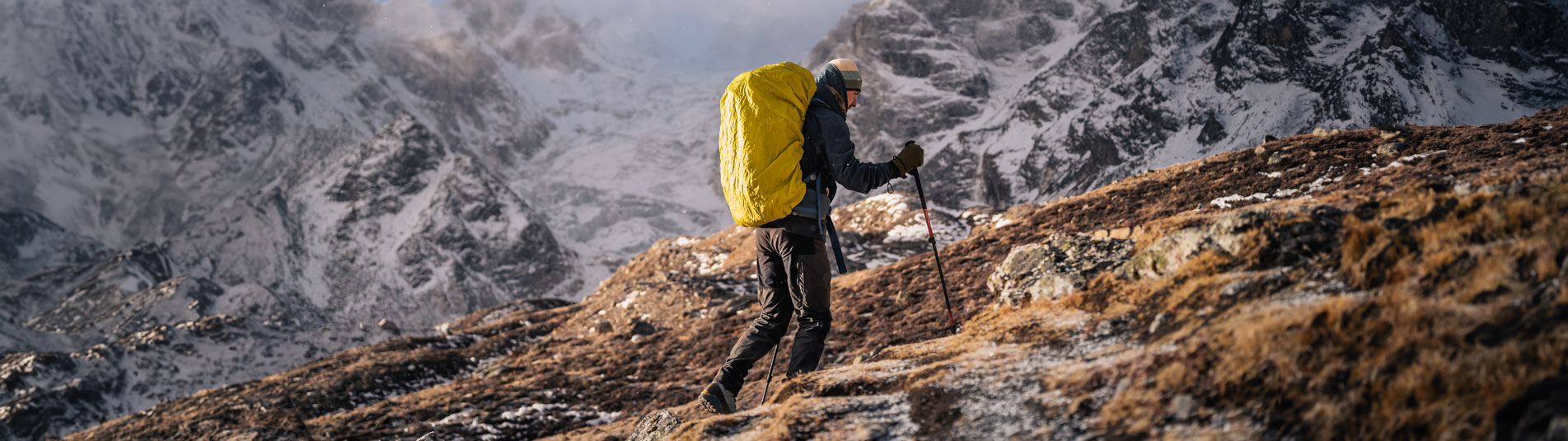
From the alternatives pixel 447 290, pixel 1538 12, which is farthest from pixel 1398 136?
pixel 447 290

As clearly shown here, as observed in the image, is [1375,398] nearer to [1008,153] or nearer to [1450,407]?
[1450,407]

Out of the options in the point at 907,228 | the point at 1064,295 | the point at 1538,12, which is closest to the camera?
the point at 1064,295

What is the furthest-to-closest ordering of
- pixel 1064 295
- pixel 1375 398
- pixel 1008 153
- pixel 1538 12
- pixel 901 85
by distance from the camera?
pixel 901 85, pixel 1008 153, pixel 1538 12, pixel 1064 295, pixel 1375 398

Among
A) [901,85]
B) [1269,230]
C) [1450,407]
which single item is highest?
[901,85]

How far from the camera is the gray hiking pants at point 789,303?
641cm

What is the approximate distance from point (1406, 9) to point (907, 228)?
9676 cm

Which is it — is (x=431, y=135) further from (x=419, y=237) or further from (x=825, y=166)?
(x=825, y=166)

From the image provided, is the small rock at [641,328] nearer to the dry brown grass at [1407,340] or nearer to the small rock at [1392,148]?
the small rock at [1392,148]

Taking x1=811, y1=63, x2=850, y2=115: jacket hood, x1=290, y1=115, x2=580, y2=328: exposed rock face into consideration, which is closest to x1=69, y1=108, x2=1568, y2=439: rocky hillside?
x1=811, y1=63, x2=850, y2=115: jacket hood

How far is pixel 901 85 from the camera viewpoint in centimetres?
18688

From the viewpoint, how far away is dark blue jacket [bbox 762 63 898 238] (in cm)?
617

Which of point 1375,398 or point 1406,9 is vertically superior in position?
point 1406,9

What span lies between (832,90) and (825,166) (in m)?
0.72

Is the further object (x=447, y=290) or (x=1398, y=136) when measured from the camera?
(x=447, y=290)
